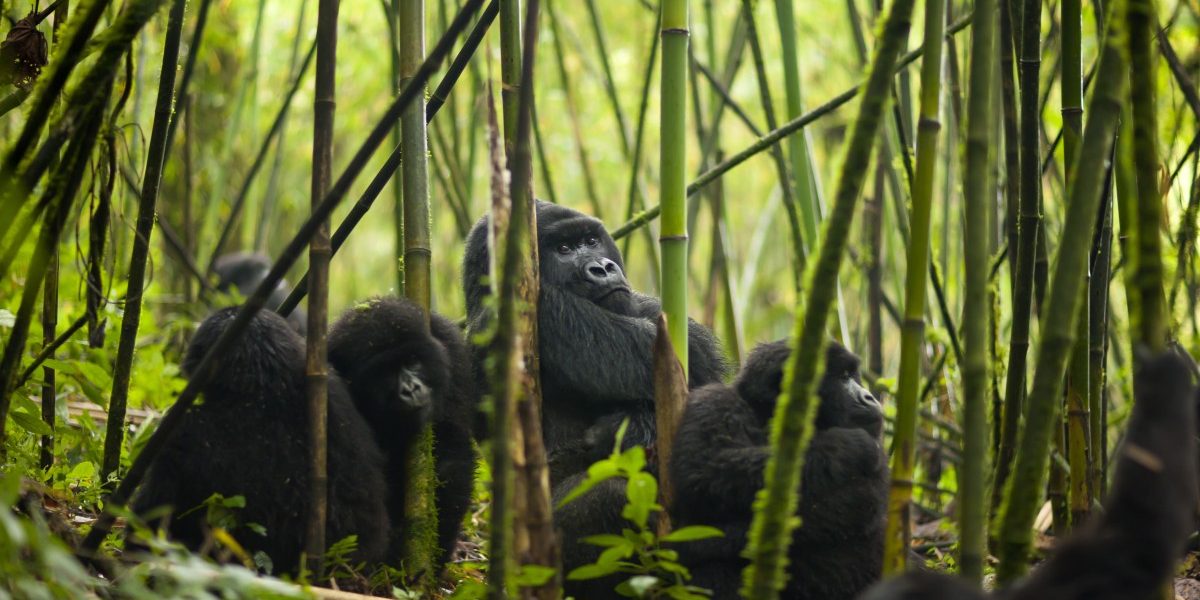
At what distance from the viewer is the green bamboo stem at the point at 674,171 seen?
2359mm

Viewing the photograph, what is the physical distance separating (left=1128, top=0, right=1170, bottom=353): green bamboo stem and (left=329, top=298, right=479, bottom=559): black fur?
1605 millimetres

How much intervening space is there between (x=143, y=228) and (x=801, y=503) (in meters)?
1.53

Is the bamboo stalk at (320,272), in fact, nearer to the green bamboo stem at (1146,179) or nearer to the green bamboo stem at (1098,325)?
the green bamboo stem at (1146,179)

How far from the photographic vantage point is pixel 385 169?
100 inches

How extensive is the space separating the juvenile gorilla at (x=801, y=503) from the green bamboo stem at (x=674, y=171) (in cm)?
38

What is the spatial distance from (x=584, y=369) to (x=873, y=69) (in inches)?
75.4

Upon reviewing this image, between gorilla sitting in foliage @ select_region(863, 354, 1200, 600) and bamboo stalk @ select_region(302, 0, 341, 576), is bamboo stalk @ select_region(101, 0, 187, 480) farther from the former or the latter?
gorilla sitting in foliage @ select_region(863, 354, 1200, 600)

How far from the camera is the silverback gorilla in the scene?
3453mm

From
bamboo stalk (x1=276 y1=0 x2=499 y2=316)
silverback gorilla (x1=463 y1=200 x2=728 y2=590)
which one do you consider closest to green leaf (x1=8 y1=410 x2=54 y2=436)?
bamboo stalk (x1=276 y1=0 x2=499 y2=316)

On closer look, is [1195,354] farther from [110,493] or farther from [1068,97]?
[110,493]

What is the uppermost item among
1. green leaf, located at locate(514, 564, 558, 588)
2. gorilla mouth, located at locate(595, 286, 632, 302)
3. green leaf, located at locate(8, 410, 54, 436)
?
gorilla mouth, located at locate(595, 286, 632, 302)

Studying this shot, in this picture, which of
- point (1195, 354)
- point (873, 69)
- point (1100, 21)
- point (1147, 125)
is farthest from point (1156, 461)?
point (1195, 354)

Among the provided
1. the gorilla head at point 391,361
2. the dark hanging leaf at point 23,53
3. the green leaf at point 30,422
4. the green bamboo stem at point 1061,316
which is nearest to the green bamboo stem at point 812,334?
the green bamboo stem at point 1061,316

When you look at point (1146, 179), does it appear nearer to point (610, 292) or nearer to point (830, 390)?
point (830, 390)
